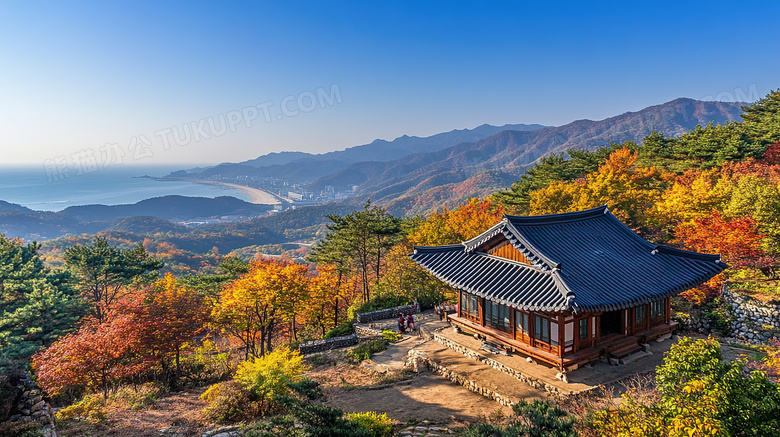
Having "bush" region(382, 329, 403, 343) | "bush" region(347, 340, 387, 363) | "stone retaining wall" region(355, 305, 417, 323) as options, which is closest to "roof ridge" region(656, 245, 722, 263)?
"bush" region(382, 329, 403, 343)

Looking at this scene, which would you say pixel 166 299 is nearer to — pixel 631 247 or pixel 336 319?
pixel 336 319

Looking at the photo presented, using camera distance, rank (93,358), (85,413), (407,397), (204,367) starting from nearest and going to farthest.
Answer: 1. (85,413)
2. (407,397)
3. (93,358)
4. (204,367)

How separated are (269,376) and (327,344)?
11331 mm

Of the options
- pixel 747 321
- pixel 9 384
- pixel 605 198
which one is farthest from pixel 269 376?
pixel 605 198

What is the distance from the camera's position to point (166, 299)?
76.1ft

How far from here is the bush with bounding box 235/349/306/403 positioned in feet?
40.1

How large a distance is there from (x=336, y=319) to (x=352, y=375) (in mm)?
12555

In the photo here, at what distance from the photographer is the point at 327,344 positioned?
23.4 m

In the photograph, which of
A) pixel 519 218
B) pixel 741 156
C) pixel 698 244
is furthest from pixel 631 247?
pixel 741 156

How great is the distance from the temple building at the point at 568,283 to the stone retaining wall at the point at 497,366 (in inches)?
35.6

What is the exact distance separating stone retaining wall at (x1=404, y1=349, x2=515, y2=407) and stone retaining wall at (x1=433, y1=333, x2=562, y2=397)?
4.71 ft

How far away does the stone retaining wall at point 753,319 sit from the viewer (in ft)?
59.6

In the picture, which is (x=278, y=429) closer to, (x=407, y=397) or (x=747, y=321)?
(x=407, y=397)

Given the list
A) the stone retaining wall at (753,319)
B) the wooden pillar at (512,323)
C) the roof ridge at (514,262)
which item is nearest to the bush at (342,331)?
the roof ridge at (514,262)
